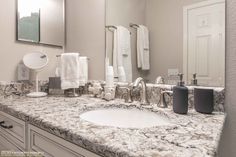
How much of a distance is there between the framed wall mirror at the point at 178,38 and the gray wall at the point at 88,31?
191 millimetres

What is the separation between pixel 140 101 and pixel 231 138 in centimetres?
46

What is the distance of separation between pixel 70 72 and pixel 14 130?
0.55 meters

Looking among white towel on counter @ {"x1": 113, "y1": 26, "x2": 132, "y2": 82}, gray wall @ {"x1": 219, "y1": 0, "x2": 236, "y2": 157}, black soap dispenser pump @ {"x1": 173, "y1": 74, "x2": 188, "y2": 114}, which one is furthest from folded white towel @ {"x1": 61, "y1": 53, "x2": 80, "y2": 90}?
gray wall @ {"x1": 219, "y1": 0, "x2": 236, "y2": 157}

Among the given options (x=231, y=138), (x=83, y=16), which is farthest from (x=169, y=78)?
(x=83, y=16)

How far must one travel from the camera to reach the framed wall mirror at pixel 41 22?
1453 millimetres

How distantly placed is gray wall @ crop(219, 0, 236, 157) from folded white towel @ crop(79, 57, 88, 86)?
0.94 meters

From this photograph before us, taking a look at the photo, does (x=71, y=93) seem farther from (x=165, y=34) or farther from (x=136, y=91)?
(x=165, y=34)

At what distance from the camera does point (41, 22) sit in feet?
5.15

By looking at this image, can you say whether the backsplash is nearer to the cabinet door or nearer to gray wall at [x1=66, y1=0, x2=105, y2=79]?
gray wall at [x1=66, y1=0, x2=105, y2=79]

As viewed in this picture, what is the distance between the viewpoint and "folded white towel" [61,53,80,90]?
1343mm

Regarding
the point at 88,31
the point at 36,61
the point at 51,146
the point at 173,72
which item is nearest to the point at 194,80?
the point at 173,72

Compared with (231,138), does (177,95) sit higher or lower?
higher

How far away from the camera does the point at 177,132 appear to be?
1.83ft

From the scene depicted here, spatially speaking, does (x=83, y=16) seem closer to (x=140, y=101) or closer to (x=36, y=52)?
(x=36, y=52)
